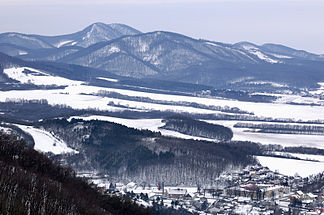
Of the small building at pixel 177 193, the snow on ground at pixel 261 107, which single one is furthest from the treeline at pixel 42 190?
the snow on ground at pixel 261 107

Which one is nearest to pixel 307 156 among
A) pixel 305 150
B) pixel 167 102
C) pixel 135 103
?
pixel 305 150

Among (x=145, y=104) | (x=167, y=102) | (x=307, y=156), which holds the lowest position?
(x=307, y=156)

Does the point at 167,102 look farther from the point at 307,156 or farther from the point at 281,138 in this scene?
the point at 307,156

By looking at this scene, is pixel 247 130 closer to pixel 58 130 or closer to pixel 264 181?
pixel 58 130

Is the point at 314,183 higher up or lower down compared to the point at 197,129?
lower down

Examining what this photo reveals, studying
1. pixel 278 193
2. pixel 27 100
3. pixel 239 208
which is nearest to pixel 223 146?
pixel 278 193

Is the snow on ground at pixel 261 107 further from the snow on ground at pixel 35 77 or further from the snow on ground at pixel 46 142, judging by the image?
the snow on ground at pixel 46 142

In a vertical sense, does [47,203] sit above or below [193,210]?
above
